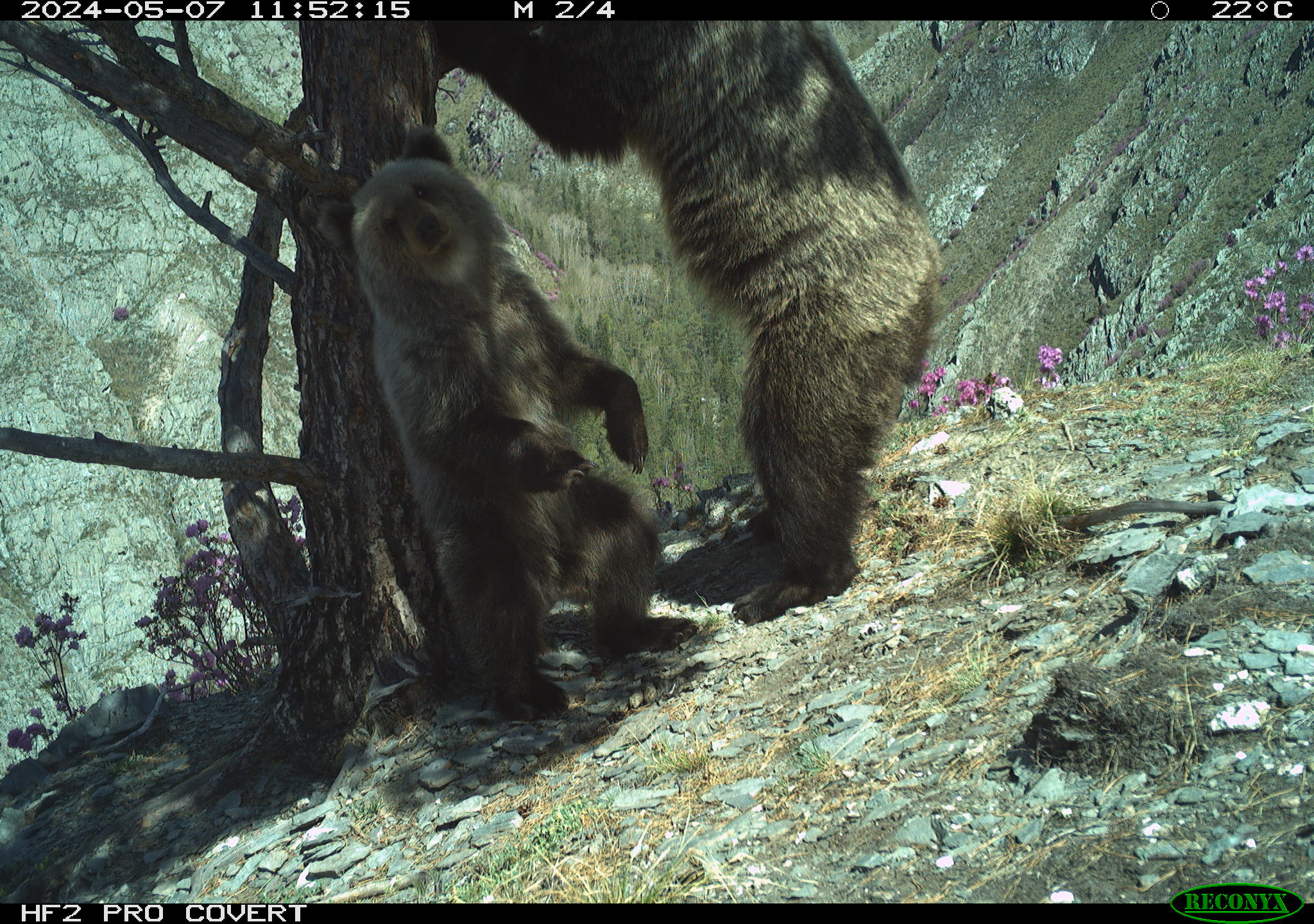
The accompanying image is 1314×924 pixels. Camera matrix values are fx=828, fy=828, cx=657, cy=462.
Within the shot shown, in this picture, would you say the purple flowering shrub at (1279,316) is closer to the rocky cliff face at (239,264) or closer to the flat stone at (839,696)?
the flat stone at (839,696)

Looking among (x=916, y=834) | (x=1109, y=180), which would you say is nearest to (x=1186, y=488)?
(x=916, y=834)

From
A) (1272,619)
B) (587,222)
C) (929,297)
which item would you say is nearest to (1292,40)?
(587,222)

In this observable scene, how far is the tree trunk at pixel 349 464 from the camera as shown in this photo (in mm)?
3443

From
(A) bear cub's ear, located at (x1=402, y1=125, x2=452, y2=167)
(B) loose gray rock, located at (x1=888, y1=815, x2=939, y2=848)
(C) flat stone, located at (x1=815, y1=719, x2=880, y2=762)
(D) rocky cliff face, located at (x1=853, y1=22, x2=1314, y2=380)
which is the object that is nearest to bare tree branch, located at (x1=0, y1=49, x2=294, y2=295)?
(A) bear cub's ear, located at (x1=402, y1=125, x2=452, y2=167)

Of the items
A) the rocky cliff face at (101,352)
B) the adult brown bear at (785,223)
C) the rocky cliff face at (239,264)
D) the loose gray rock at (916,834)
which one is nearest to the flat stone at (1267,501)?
the adult brown bear at (785,223)

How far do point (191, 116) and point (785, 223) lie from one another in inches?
94.1

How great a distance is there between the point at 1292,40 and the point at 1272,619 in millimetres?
34697

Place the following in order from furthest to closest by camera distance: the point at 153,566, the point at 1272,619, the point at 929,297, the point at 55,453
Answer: the point at 153,566, the point at 929,297, the point at 55,453, the point at 1272,619

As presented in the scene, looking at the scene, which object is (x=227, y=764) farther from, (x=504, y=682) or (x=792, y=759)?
(x=792, y=759)

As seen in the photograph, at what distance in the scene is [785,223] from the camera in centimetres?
366

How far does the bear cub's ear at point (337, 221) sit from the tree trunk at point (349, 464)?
20 centimetres

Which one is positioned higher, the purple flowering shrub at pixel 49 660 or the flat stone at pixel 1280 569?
the purple flowering shrub at pixel 49 660

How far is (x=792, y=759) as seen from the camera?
232 cm

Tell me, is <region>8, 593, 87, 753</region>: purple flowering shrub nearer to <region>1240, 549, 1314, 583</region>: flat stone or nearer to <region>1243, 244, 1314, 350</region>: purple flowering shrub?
<region>1240, 549, 1314, 583</region>: flat stone
